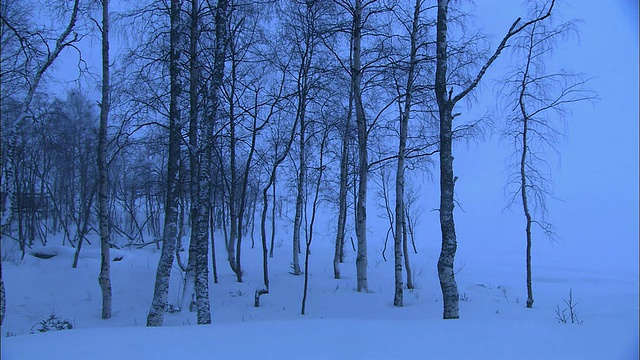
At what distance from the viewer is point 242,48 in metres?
10.2

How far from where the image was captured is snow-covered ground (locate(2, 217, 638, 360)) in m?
4.86

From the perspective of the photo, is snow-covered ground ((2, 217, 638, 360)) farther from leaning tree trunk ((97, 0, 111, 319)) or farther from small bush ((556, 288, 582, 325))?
leaning tree trunk ((97, 0, 111, 319))

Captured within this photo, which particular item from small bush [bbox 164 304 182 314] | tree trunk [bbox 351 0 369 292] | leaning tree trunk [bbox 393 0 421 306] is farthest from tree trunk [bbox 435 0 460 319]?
small bush [bbox 164 304 182 314]

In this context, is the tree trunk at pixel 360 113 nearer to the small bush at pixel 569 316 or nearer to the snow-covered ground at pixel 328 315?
the snow-covered ground at pixel 328 315

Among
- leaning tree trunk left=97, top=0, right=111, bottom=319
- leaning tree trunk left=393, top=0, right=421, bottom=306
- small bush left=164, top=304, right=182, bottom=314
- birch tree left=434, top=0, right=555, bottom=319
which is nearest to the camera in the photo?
birch tree left=434, top=0, right=555, bottom=319

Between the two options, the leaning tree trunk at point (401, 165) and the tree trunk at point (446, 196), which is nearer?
the tree trunk at point (446, 196)

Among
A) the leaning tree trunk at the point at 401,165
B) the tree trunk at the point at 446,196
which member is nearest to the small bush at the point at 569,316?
the tree trunk at the point at 446,196

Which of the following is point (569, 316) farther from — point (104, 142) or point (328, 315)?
point (104, 142)

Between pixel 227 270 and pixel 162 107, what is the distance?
31.6 ft

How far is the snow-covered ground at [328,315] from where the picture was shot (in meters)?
4.86

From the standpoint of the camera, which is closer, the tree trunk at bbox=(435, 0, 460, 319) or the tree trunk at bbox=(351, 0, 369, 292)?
the tree trunk at bbox=(435, 0, 460, 319)

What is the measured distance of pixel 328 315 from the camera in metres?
11.6

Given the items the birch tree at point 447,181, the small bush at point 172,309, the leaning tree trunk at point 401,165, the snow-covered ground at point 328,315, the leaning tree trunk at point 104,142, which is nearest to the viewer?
the snow-covered ground at point 328,315

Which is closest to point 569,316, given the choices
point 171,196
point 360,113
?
point 360,113
